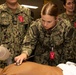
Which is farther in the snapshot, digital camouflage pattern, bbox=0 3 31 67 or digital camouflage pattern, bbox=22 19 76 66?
digital camouflage pattern, bbox=0 3 31 67

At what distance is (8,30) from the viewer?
2.61m

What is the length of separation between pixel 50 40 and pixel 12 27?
59 cm

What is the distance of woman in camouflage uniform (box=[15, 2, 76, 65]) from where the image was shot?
211cm

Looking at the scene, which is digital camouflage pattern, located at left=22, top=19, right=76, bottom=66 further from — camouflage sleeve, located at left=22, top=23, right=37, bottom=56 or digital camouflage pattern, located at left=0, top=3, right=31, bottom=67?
digital camouflage pattern, located at left=0, top=3, right=31, bottom=67

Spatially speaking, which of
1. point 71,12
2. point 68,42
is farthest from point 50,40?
point 71,12

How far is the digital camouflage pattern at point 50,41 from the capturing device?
2190 mm

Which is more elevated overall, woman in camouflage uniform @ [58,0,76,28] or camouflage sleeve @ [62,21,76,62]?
woman in camouflage uniform @ [58,0,76,28]

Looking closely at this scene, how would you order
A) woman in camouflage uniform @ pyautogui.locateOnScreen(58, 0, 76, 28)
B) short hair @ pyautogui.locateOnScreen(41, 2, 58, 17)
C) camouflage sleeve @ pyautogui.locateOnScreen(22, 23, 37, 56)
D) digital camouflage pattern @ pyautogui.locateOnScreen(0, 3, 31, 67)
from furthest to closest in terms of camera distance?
woman in camouflage uniform @ pyautogui.locateOnScreen(58, 0, 76, 28) < digital camouflage pattern @ pyautogui.locateOnScreen(0, 3, 31, 67) < camouflage sleeve @ pyautogui.locateOnScreen(22, 23, 37, 56) < short hair @ pyautogui.locateOnScreen(41, 2, 58, 17)

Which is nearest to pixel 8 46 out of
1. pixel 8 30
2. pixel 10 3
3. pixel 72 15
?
pixel 8 30

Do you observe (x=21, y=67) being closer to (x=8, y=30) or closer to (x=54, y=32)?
(x=54, y=32)

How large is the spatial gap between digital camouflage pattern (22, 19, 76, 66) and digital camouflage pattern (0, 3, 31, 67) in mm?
403

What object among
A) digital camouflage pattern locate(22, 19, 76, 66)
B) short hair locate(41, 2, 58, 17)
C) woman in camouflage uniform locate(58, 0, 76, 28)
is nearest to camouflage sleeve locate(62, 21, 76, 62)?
digital camouflage pattern locate(22, 19, 76, 66)

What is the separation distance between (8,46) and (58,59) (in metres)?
0.66

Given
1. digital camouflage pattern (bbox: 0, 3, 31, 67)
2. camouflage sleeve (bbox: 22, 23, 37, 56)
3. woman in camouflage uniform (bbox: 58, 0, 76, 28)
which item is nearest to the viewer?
camouflage sleeve (bbox: 22, 23, 37, 56)
